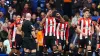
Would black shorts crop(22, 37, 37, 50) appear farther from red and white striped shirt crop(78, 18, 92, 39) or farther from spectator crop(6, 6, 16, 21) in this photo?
spectator crop(6, 6, 16, 21)

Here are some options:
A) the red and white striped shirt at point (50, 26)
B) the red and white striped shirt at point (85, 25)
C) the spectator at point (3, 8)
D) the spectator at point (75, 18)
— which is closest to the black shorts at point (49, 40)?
the red and white striped shirt at point (50, 26)

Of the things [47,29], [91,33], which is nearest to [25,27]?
[47,29]

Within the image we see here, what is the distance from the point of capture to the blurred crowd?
18095 millimetres

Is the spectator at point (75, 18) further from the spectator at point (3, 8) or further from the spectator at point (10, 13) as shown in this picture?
the spectator at point (3, 8)

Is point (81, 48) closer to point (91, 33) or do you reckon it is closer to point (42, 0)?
point (91, 33)

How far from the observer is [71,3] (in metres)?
20.9

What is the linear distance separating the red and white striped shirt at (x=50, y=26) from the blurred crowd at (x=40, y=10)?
Result: 2.81ft

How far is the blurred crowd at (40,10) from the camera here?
18.1 metres

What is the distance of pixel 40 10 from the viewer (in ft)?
65.6

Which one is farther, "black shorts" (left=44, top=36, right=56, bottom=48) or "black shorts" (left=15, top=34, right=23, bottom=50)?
"black shorts" (left=15, top=34, right=23, bottom=50)

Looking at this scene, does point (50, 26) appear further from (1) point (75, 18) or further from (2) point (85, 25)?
(1) point (75, 18)

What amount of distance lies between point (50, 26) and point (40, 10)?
3.02 meters

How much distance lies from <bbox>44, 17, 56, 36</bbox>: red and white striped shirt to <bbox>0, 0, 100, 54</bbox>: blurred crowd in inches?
33.7

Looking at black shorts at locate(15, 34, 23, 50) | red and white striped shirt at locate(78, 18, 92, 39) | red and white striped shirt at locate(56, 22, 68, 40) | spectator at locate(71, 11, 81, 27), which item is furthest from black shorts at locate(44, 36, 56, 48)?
spectator at locate(71, 11, 81, 27)
